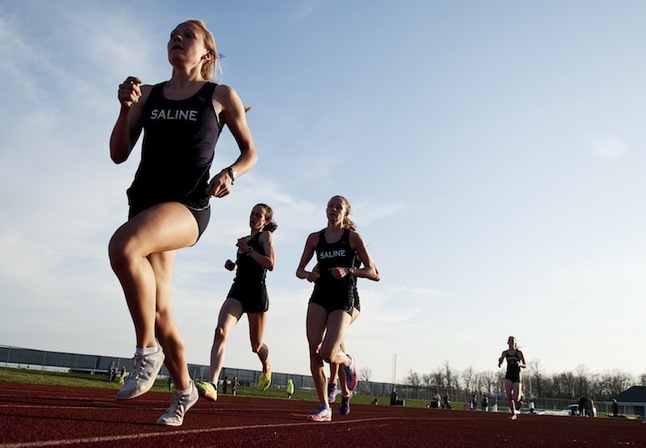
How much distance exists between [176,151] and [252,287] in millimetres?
4299

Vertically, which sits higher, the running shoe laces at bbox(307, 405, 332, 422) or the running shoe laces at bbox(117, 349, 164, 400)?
the running shoe laces at bbox(117, 349, 164, 400)

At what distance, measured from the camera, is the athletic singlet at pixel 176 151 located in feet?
10.8

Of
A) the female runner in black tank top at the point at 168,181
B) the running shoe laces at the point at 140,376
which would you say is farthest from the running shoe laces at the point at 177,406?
the running shoe laces at the point at 140,376

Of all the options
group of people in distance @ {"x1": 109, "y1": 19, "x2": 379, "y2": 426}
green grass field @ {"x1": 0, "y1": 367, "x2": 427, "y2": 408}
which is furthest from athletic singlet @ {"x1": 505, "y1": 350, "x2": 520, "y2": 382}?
group of people in distance @ {"x1": 109, "y1": 19, "x2": 379, "y2": 426}

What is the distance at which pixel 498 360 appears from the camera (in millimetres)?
15266

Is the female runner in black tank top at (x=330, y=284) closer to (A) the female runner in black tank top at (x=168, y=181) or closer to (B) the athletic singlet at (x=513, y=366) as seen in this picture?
(A) the female runner in black tank top at (x=168, y=181)

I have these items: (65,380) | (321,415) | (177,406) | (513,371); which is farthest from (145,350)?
(65,380)

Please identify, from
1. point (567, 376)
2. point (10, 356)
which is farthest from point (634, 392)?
point (10, 356)

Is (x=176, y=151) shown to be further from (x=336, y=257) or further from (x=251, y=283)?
(x=251, y=283)

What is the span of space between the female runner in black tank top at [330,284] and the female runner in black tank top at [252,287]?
648mm

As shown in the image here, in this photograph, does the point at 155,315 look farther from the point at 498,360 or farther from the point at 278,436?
the point at 498,360

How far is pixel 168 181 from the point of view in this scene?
329cm

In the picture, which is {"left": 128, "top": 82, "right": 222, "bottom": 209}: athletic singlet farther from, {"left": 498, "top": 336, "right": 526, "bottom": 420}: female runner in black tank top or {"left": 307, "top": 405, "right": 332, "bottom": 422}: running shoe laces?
{"left": 498, "top": 336, "right": 526, "bottom": 420}: female runner in black tank top

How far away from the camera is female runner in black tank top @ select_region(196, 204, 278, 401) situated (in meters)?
7.11
